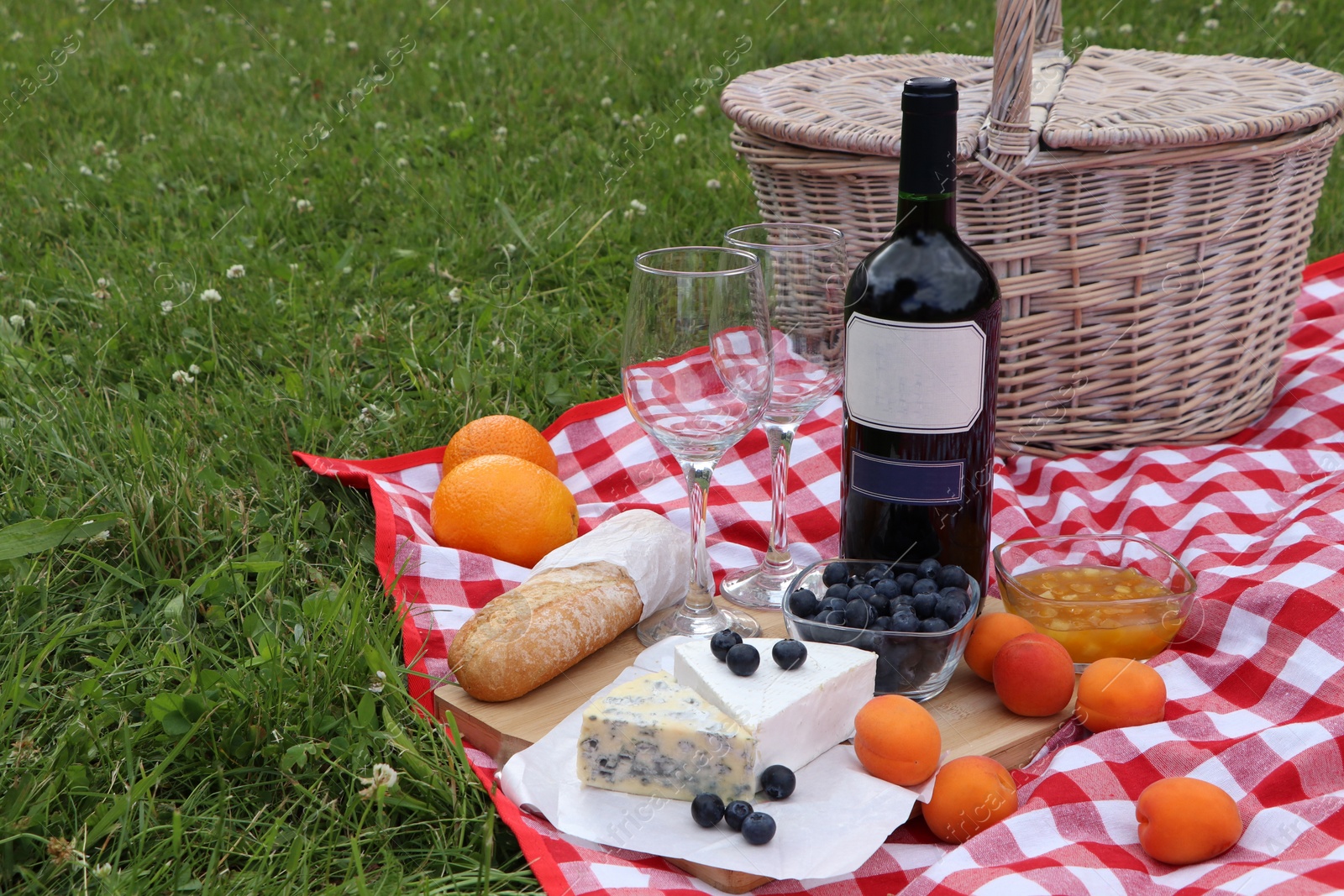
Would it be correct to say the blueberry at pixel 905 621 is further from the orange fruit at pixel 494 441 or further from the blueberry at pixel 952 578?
the orange fruit at pixel 494 441

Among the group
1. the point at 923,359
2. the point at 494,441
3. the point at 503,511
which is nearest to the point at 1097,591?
the point at 923,359

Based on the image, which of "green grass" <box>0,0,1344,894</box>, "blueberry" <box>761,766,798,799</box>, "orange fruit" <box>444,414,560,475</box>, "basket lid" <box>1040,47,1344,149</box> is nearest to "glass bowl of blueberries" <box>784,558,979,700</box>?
"blueberry" <box>761,766,798,799</box>

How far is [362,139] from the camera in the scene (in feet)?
13.1

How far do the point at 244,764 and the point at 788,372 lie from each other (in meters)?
0.87

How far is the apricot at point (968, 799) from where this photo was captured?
4.33 ft

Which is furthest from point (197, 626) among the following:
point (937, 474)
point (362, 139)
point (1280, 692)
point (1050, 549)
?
point (362, 139)

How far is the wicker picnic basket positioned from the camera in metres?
2.00

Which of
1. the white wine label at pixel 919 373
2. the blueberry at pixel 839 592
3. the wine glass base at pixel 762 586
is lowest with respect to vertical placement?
the wine glass base at pixel 762 586

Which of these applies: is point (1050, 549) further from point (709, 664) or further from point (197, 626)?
point (197, 626)

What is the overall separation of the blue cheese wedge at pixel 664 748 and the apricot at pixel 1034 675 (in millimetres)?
379

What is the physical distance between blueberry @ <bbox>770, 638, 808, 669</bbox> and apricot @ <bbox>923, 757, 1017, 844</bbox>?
205 mm

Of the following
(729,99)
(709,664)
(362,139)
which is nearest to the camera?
(709,664)

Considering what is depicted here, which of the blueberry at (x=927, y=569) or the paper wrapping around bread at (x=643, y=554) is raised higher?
the blueberry at (x=927, y=569)

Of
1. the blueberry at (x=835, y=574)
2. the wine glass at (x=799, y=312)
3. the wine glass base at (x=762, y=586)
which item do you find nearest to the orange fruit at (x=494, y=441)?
the wine glass base at (x=762, y=586)
